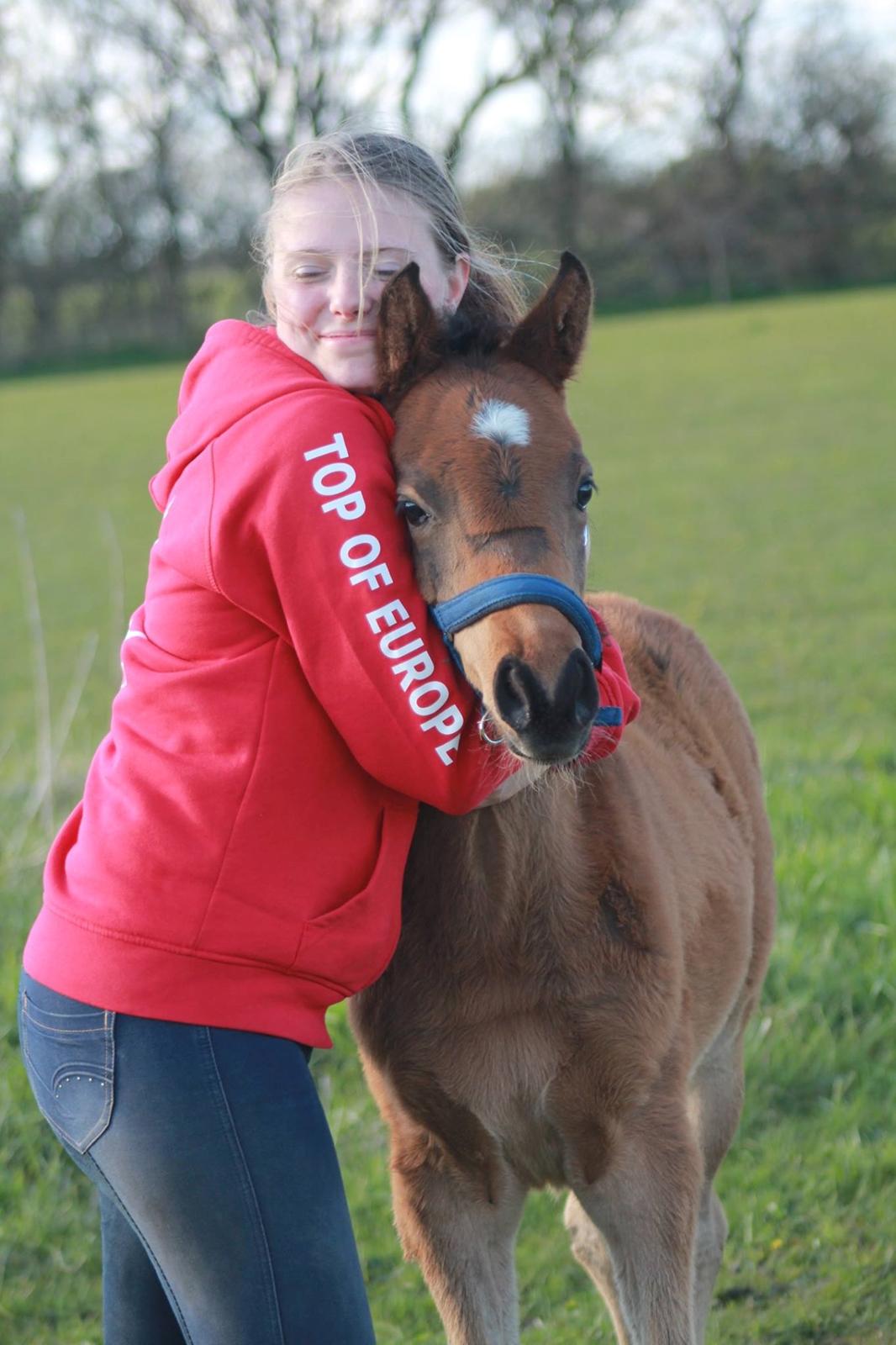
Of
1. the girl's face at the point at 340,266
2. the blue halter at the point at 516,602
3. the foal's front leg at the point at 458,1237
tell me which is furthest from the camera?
the foal's front leg at the point at 458,1237

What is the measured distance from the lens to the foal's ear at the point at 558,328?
7.36 ft

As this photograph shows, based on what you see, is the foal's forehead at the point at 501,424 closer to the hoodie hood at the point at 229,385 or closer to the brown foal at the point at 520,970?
the brown foal at the point at 520,970

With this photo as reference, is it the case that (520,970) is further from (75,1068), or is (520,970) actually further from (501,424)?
(501,424)

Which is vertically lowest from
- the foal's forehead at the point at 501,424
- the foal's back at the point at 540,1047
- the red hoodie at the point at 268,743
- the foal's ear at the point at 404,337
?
the foal's back at the point at 540,1047

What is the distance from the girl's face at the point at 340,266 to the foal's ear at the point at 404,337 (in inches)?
1.3

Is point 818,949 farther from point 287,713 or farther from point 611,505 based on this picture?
point 611,505

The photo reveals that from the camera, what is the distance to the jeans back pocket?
200 cm

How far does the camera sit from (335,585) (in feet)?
6.41

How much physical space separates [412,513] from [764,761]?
482 centimetres

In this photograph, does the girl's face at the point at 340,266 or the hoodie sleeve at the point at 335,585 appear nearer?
the hoodie sleeve at the point at 335,585

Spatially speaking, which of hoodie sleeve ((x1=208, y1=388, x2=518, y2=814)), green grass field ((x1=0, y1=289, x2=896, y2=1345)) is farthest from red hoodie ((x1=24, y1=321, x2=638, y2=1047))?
green grass field ((x1=0, y1=289, x2=896, y2=1345))

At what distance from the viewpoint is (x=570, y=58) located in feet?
138

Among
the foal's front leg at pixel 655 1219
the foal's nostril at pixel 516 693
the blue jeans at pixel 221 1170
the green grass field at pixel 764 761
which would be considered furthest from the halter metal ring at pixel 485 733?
the green grass field at pixel 764 761

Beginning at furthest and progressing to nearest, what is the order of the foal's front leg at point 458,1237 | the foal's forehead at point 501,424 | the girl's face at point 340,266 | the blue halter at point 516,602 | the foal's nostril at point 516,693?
the foal's front leg at point 458,1237
the girl's face at point 340,266
the foal's forehead at point 501,424
the blue halter at point 516,602
the foal's nostril at point 516,693
